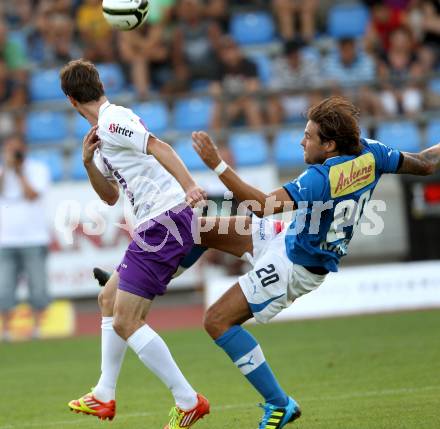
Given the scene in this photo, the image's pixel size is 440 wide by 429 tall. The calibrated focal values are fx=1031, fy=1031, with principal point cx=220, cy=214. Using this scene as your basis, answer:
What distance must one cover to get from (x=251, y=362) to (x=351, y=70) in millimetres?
10779

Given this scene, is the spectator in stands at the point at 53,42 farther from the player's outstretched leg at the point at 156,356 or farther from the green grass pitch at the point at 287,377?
the player's outstretched leg at the point at 156,356

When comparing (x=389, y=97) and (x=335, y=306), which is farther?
(x=389, y=97)

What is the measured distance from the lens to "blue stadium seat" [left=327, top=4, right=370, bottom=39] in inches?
698

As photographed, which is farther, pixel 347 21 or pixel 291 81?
pixel 347 21

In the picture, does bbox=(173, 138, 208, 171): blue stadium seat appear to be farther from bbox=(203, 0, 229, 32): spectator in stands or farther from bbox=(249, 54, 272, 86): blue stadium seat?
bbox=(203, 0, 229, 32): spectator in stands

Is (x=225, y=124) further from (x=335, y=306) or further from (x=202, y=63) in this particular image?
(x=335, y=306)

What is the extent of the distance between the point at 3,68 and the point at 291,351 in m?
8.32

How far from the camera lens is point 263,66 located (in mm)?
16922

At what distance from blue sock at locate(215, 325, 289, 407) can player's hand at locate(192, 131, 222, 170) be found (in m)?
1.16

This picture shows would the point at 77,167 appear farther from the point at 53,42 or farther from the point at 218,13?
the point at 218,13

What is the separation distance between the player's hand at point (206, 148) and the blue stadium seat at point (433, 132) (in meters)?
9.89

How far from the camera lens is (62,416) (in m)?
7.49

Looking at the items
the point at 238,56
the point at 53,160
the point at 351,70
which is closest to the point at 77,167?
the point at 53,160

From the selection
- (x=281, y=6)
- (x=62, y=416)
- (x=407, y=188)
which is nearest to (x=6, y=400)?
(x=62, y=416)
